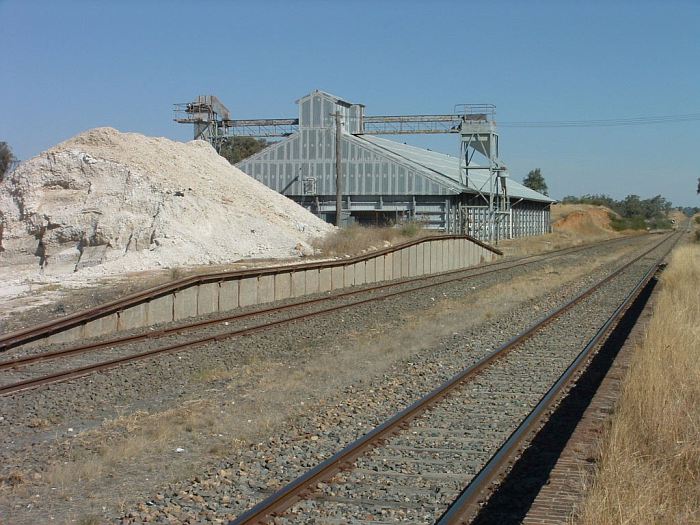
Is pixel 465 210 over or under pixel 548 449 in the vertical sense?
over

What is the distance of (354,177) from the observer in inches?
2256

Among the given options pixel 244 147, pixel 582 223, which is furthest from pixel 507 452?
pixel 582 223

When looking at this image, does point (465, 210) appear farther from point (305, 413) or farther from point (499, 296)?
point (305, 413)

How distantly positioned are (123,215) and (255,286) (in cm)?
1129

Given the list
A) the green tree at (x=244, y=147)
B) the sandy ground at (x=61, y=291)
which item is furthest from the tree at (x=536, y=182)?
the sandy ground at (x=61, y=291)

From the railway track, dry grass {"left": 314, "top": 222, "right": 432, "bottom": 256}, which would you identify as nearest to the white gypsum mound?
dry grass {"left": 314, "top": 222, "right": 432, "bottom": 256}

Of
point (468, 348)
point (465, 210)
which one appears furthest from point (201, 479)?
point (465, 210)

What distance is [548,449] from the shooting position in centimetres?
789

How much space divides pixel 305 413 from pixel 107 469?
2.67 meters

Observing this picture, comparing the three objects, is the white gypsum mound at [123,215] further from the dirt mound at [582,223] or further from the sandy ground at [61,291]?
the dirt mound at [582,223]

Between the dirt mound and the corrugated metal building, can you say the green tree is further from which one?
the corrugated metal building

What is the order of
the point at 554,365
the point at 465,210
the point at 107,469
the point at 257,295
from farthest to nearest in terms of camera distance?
the point at 465,210 → the point at 257,295 → the point at 554,365 → the point at 107,469

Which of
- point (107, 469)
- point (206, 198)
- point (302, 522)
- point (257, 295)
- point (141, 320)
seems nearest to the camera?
point (302, 522)

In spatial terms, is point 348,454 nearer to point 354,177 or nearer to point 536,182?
point 354,177
